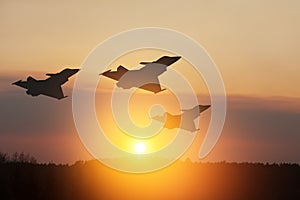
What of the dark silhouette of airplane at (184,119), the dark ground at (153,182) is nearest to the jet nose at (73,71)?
the dark silhouette of airplane at (184,119)

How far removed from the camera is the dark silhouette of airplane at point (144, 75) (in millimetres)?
33188

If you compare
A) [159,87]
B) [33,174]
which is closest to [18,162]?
[33,174]

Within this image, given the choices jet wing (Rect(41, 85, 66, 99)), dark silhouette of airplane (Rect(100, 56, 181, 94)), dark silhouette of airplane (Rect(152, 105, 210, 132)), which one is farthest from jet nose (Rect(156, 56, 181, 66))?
dark silhouette of airplane (Rect(152, 105, 210, 132))

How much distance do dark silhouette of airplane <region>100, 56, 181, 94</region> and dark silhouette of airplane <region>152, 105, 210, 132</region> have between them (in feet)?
10.9

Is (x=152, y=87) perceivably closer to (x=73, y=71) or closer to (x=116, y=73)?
(x=116, y=73)

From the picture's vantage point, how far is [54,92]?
33.8m

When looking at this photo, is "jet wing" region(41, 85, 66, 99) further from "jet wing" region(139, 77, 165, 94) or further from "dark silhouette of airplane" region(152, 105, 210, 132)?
"dark silhouette of airplane" region(152, 105, 210, 132)

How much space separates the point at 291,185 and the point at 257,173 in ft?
7.35

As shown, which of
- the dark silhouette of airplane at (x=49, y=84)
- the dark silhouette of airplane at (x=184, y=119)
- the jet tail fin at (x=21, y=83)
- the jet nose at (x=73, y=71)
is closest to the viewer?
the jet nose at (x=73, y=71)

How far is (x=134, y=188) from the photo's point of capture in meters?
51.8

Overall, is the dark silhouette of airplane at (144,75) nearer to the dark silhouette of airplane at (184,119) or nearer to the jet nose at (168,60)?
→ the jet nose at (168,60)

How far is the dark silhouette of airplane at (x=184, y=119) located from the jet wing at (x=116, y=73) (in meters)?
4.47

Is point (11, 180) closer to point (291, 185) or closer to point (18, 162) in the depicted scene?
point (18, 162)

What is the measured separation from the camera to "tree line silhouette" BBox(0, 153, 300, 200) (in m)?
50.9
